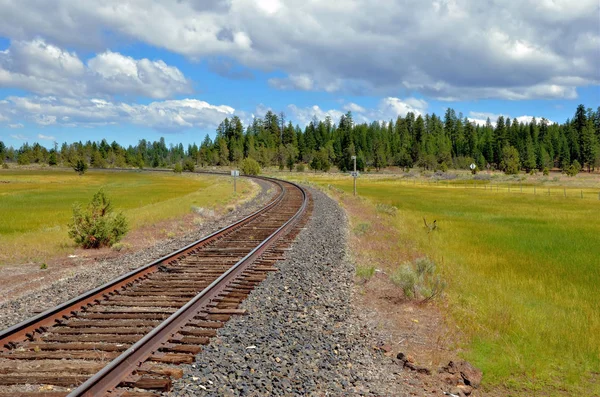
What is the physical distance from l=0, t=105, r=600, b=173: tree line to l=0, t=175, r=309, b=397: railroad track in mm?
124665

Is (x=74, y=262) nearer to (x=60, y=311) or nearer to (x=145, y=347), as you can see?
(x=60, y=311)

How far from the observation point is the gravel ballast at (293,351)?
5.02 metres

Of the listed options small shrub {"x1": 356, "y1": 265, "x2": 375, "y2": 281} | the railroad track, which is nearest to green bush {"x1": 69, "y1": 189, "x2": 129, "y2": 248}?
the railroad track

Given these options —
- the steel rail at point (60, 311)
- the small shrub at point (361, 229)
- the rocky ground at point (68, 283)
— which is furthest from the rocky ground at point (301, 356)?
the small shrub at point (361, 229)

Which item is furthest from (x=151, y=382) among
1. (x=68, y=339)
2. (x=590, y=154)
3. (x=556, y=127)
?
(x=556, y=127)

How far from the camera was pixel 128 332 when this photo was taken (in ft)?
20.6

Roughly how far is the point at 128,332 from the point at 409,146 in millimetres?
160561

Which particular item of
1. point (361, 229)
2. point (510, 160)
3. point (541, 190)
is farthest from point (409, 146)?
point (361, 229)

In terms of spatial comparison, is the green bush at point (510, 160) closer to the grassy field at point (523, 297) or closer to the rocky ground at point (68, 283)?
the grassy field at point (523, 297)

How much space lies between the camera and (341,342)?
654 cm

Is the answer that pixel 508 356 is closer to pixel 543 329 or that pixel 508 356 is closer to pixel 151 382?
pixel 543 329

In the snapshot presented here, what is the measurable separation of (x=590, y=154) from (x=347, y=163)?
236 ft

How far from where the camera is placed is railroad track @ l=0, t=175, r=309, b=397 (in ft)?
15.6

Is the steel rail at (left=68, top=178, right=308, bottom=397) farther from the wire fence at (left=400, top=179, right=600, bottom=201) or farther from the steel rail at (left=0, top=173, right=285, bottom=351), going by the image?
the wire fence at (left=400, top=179, right=600, bottom=201)
